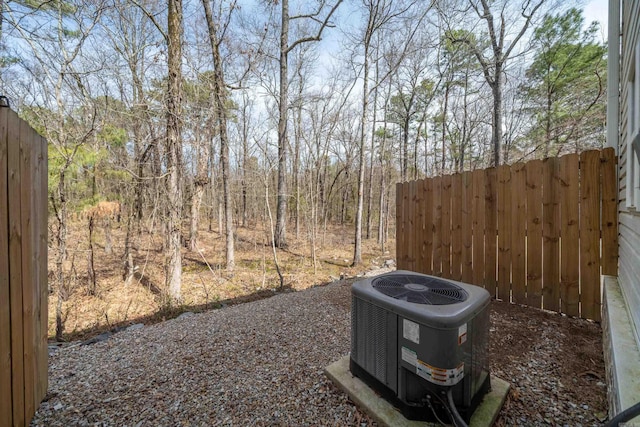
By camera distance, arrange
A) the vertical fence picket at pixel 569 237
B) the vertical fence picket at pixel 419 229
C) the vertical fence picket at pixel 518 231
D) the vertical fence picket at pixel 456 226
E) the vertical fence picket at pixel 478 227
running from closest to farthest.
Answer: the vertical fence picket at pixel 569 237 → the vertical fence picket at pixel 518 231 → the vertical fence picket at pixel 478 227 → the vertical fence picket at pixel 456 226 → the vertical fence picket at pixel 419 229

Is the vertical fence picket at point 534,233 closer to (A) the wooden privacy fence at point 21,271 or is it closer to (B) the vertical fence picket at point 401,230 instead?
(B) the vertical fence picket at point 401,230

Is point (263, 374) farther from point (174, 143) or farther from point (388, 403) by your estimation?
point (174, 143)

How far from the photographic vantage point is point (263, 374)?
1.96 metres

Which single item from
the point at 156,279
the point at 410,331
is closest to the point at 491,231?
the point at 410,331

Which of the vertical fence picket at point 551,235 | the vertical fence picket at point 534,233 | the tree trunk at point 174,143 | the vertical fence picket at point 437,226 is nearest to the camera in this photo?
the vertical fence picket at point 551,235

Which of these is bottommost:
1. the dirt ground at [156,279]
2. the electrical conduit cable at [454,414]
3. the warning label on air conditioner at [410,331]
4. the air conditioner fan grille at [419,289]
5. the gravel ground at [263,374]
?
the dirt ground at [156,279]

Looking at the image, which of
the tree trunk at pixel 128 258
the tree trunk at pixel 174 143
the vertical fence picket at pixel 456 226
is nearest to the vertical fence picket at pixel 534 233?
the vertical fence picket at pixel 456 226

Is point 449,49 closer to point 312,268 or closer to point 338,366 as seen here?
point 312,268

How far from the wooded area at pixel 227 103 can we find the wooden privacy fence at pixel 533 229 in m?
0.31

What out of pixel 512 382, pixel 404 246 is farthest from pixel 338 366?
pixel 404 246

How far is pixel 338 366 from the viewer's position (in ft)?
6.15

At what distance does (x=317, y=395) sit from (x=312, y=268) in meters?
5.61

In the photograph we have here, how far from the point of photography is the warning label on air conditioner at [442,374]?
1.26m

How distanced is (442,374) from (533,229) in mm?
2285
